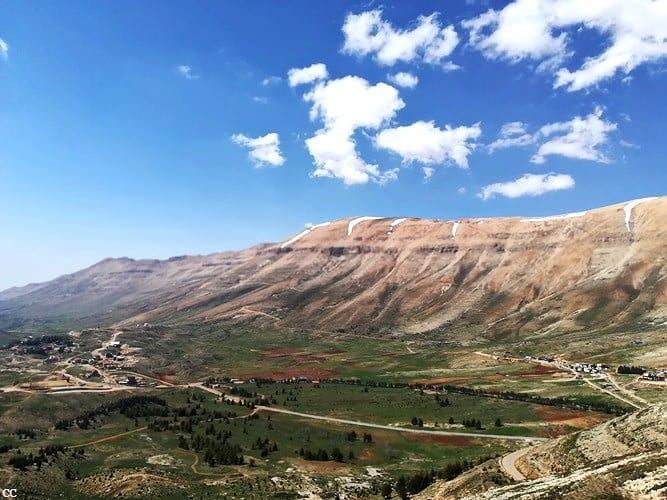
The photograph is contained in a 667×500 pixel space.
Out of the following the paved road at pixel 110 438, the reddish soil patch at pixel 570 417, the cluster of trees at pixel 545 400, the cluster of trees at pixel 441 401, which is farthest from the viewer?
the cluster of trees at pixel 441 401

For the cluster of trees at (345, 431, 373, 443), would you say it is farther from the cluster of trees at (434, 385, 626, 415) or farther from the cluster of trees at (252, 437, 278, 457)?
the cluster of trees at (434, 385, 626, 415)

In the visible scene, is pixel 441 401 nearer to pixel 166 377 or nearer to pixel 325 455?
pixel 325 455

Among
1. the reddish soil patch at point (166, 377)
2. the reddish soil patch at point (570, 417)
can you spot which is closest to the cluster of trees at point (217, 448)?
the reddish soil patch at point (570, 417)

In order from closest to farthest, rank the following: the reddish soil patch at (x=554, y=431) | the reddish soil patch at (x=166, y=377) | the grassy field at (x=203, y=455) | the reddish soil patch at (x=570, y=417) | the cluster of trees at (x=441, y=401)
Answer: the grassy field at (x=203, y=455) → the reddish soil patch at (x=554, y=431) → the reddish soil patch at (x=570, y=417) → the cluster of trees at (x=441, y=401) → the reddish soil patch at (x=166, y=377)

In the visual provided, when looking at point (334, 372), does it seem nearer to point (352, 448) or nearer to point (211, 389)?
point (211, 389)

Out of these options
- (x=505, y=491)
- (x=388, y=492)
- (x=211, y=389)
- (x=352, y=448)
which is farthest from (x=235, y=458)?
(x=211, y=389)

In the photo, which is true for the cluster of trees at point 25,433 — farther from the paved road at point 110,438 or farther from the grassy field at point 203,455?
the paved road at point 110,438

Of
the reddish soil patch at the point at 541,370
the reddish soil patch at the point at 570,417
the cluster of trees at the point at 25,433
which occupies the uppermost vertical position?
the reddish soil patch at the point at 541,370
